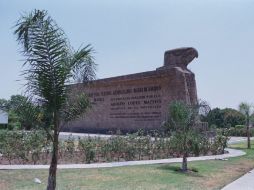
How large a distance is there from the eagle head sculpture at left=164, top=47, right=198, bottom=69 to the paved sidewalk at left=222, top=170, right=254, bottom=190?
15.6 m

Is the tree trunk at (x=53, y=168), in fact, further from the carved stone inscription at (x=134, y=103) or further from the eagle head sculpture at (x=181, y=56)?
the eagle head sculpture at (x=181, y=56)

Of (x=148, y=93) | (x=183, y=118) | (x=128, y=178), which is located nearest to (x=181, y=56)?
(x=148, y=93)

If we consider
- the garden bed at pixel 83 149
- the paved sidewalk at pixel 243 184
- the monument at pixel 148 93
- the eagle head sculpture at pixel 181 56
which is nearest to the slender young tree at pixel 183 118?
the paved sidewalk at pixel 243 184

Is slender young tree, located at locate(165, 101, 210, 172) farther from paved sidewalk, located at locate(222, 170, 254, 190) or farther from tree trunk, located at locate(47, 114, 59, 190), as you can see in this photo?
tree trunk, located at locate(47, 114, 59, 190)

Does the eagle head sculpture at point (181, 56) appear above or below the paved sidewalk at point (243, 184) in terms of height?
above

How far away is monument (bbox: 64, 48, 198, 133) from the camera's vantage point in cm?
2748

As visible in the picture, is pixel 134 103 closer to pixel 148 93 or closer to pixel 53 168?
pixel 148 93

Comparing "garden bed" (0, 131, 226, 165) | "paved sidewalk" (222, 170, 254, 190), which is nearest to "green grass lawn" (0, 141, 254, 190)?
"paved sidewalk" (222, 170, 254, 190)

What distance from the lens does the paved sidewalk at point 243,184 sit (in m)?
10.8

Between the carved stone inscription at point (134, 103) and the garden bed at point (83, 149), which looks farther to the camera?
the carved stone inscription at point (134, 103)

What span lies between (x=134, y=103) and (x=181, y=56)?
4.98 metres

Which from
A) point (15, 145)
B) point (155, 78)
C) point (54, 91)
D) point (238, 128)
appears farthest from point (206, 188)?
point (238, 128)

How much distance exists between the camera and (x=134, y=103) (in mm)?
30047

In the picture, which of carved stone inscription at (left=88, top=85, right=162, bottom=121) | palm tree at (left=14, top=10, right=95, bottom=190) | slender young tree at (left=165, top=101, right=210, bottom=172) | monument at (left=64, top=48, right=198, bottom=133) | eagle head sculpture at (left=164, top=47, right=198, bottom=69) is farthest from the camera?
carved stone inscription at (left=88, top=85, right=162, bottom=121)
